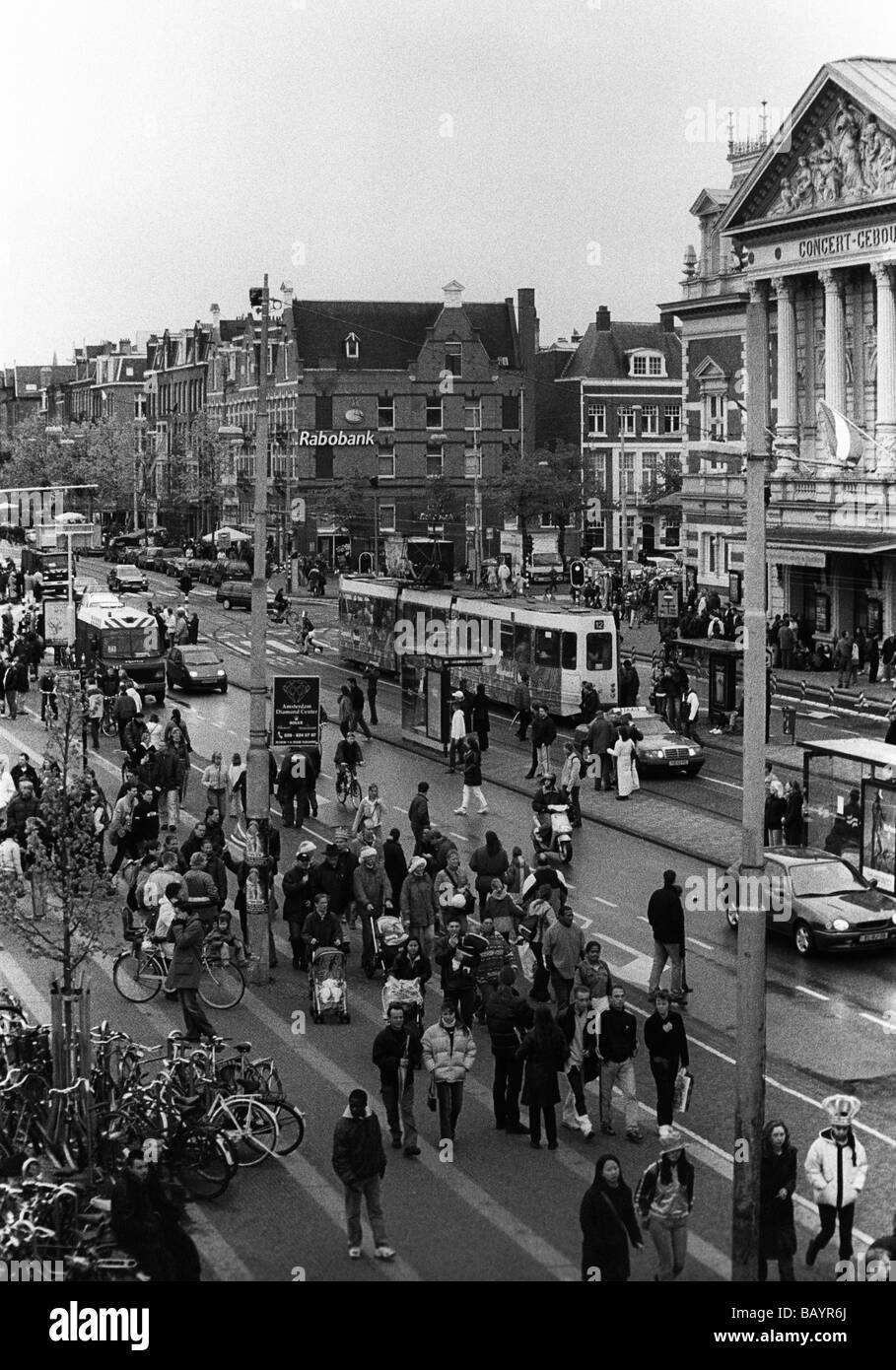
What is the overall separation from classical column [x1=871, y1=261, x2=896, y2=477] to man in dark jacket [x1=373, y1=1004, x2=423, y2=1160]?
45.0m

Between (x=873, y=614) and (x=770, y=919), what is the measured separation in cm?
3643

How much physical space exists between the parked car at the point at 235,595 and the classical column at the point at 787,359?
89.4 feet

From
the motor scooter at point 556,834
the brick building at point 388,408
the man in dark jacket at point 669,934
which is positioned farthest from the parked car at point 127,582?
the man in dark jacket at point 669,934

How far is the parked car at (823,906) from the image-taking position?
88.1 ft

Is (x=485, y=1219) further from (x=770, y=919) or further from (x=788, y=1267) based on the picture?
(x=770, y=919)

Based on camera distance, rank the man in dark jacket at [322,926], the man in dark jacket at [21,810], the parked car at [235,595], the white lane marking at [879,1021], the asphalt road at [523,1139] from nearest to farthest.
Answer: the asphalt road at [523,1139] → the white lane marking at [879,1021] → the man in dark jacket at [322,926] → the man in dark jacket at [21,810] → the parked car at [235,595]

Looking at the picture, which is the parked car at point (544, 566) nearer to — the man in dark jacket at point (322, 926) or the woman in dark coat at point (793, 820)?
the woman in dark coat at point (793, 820)

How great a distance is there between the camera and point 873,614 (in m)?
62.9

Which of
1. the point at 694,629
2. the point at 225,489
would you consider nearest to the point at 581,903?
the point at 694,629

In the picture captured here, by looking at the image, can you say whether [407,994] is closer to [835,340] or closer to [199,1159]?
[199,1159]

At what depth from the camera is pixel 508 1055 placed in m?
20.0

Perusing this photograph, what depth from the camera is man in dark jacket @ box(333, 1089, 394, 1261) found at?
659 inches

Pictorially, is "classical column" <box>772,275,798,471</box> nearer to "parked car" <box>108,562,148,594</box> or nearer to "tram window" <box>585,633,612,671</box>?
"tram window" <box>585,633,612,671</box>

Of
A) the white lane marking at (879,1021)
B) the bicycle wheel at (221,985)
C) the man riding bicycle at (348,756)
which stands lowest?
the white lane marking at (879,1021)
